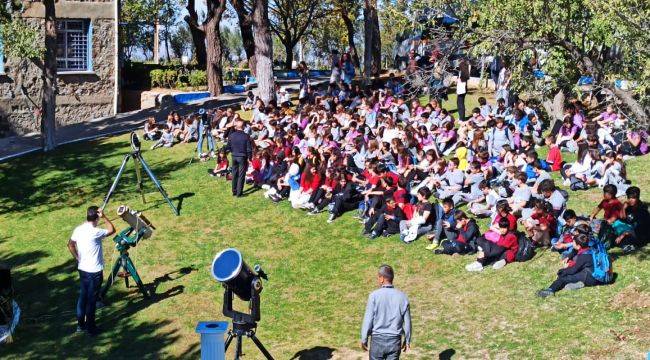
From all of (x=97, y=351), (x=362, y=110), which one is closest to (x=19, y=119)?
(x=362, y=110)

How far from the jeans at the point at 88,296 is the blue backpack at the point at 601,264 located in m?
7.30

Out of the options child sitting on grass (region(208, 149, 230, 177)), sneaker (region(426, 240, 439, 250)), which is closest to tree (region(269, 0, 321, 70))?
child sitting on grass (region(208, 149, 230, 177))

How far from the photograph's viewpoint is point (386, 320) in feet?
30.7

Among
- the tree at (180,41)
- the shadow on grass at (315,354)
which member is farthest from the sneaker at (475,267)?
the tree at (180,41)

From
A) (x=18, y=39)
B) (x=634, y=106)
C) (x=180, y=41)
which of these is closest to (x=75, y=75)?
(x=18, y=39)

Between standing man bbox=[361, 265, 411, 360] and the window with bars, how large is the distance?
83.0 feet

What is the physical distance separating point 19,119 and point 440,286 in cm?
2196

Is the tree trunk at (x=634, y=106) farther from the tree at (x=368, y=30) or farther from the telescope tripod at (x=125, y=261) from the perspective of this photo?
the tree at (x=368, y=30)

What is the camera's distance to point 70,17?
3161 centimetres

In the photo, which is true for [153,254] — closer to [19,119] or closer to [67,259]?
[67,259]

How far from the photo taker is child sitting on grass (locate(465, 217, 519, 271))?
13938 mm

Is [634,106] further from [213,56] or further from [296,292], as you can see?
[213,56]

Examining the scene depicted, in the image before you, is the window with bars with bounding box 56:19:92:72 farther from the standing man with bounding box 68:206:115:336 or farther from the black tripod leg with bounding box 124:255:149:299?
the standing man with bounding box 68:206:115:336

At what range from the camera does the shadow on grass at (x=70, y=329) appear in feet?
41.4
